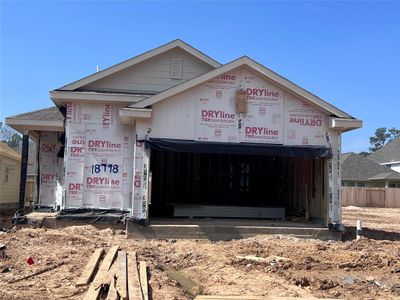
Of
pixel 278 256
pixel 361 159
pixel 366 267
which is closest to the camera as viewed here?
pixel 366 267

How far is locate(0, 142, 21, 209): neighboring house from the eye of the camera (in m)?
24.6

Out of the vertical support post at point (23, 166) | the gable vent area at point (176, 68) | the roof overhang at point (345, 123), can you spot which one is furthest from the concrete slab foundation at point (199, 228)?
the gable vent area at point (176, 68)

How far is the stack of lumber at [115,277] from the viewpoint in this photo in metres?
7.32

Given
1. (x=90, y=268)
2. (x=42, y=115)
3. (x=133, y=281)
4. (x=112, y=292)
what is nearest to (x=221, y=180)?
(x=42, y=115)

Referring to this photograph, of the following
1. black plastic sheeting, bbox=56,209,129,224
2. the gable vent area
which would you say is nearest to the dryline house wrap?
black plastic sheeting, bbox=56,209,129,224

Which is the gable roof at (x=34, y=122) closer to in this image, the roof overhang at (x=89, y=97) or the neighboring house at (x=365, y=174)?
the roof overhang at (x=89, y=97)

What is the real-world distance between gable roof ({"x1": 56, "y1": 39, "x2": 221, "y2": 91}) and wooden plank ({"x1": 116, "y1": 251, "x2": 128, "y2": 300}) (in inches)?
277

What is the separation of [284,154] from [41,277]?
333 inches

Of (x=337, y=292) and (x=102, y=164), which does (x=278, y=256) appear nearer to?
(x=337, y=292)

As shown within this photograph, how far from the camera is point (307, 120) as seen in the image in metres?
15.2

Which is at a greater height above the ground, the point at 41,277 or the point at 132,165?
the point at 132,165

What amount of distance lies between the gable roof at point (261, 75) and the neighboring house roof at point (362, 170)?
114ft

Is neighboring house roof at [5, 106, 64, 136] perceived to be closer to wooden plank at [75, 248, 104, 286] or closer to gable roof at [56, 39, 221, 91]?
gable roof at [56, 39, 221, 91]

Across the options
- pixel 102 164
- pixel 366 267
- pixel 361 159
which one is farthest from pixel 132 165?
pixel 361 159
